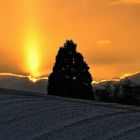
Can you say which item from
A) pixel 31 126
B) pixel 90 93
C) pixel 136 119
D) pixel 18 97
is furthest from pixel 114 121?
pixel 90 93

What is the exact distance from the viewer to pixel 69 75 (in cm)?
6109

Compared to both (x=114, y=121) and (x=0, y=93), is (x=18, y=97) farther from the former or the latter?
(x=114, y=121)

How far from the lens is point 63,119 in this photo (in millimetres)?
21391

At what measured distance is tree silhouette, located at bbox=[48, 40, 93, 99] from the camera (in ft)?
197

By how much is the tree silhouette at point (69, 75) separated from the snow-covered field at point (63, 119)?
3442 cm

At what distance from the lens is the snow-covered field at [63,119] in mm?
19656

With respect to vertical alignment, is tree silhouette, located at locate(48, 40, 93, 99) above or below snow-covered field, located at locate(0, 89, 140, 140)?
above

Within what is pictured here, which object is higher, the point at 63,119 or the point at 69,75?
the point at 69,75

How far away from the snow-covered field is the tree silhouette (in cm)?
3442

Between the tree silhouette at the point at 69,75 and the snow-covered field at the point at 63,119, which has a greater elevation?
the tree silhouette at the point at 69,75

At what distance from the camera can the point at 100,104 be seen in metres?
25.1

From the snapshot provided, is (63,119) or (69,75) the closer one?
(63,119)

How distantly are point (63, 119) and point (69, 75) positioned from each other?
130 ft

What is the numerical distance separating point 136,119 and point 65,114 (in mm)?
2533
